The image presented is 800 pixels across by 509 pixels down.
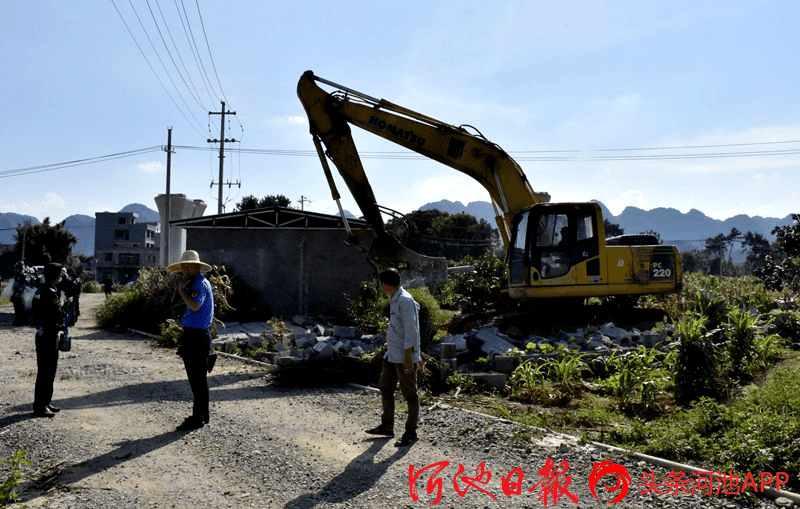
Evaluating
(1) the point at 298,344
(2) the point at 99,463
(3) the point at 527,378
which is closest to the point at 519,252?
(1) the point at 298,344

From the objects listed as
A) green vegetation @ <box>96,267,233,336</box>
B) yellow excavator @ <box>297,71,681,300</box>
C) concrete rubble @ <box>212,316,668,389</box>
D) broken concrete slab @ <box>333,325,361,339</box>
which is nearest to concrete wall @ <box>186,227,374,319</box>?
green vegetation @ <box>96,267,233,336</box>

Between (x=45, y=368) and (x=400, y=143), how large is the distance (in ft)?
27.3

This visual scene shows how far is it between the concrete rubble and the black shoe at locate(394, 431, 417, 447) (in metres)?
2.97

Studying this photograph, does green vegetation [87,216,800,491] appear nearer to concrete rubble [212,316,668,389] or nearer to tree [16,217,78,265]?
concrete rubble [212,316,668,389]

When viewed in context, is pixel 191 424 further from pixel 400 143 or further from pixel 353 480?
pixel 400 143

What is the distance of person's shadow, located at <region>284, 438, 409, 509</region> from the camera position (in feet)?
16.7

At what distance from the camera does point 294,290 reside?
2011 cm

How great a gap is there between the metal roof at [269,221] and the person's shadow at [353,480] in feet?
47.0

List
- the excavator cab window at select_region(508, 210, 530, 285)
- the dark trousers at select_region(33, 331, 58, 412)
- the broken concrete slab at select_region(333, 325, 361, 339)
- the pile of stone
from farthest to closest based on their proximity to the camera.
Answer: the broken concrete slab at select_region(333, 325, 361, 339) < the excavator cab window at select_region(508, 210, 530, 285) < the pile of stone < the dark trousers at select_region(33, 331, 58, 412)

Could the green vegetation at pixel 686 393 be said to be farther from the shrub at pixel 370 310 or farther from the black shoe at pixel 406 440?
the shrub at pixel 370 310

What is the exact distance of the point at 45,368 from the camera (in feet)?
25.2

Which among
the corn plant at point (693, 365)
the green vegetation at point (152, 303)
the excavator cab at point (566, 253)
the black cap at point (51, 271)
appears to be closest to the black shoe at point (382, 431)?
the corn plant at point (693, 365)

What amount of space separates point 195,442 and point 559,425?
3.75 m

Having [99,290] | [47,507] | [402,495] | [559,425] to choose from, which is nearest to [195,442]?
[47,507]
